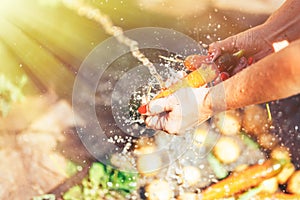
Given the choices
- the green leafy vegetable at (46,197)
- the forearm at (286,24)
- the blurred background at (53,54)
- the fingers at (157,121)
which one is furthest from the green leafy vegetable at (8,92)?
the forearm at (286,24)

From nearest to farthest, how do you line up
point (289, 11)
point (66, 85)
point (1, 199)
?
point (289, 11) < point (1, 199) < point (66, 85)

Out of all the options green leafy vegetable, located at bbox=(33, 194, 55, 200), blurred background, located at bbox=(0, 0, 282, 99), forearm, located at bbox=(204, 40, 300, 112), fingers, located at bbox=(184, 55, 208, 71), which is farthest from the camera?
blurred background, located at bbox=(0, 0, 282, 99)

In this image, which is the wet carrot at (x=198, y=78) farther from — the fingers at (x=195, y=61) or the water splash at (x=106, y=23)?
the water splash at (x=106, y=23)

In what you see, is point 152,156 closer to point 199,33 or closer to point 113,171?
point 113,171

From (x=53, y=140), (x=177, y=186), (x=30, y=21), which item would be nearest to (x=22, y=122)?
(x=53, y=140)

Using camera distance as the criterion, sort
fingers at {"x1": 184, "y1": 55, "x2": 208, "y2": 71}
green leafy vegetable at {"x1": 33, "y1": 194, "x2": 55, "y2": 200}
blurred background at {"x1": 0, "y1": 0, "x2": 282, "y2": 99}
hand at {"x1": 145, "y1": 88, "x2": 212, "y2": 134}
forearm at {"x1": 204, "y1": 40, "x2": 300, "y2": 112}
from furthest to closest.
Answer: blurred background at {"x1": 0, "y1": 0, "x2": 282, "y2": 99}
green leafy vegetable at {"x1": 33, "y1": 194, "x2": 55, "y2": 200}
fingers at {"x1": 184, "y1": 55, "x2": 208, "y2": 71}
hand at {"x1": 145, "y1": 88, "x2": 212, "y2": 134}
forearm at {"x1": 204, "y1": 40, "x2": 300, "y2": 112}

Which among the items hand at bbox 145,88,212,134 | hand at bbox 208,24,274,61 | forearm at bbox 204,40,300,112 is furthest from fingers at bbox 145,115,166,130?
hand at bbox 208,24,274,61

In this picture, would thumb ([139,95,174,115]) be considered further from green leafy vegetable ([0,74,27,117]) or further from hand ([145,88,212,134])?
green leafy vegetable ([0,74,27,117])
